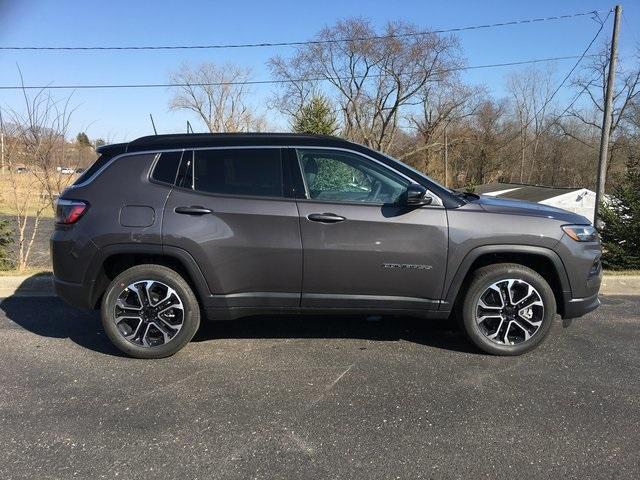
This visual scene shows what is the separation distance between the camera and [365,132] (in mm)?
50438

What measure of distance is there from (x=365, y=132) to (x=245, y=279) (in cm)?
4791

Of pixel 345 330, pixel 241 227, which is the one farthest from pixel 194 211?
pixel 345 330

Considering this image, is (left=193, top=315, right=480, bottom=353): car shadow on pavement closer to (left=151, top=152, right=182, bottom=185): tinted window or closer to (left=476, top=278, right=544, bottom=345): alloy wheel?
(left=476, top=278, right=544, bottom=345): alloy wheel

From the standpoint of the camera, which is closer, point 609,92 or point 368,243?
point 368,243

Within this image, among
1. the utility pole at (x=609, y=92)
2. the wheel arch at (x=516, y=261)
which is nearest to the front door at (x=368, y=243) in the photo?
the wheel arch at (x=516, y=261)

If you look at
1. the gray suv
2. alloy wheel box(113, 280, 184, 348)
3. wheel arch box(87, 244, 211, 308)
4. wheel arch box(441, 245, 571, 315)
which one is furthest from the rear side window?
wheel arch box(441, 245, 571, 315)

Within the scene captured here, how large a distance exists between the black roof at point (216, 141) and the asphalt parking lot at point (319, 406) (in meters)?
1.70

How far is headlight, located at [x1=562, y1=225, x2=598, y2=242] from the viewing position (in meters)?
4.06

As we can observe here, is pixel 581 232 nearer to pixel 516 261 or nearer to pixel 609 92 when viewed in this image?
pixel 516 261

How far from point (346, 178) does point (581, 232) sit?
1.93 meters

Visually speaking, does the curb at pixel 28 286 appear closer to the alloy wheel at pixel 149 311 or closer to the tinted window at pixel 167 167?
the alloy wheel at pixel 149 311

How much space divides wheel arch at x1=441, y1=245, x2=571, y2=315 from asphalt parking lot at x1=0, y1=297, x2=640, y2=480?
528mm

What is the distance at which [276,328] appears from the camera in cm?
489

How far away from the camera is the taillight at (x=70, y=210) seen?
4.03 metres
